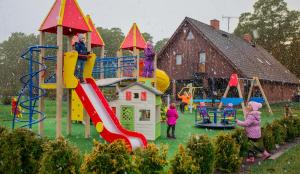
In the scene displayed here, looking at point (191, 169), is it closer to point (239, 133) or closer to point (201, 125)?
point (239, 133)

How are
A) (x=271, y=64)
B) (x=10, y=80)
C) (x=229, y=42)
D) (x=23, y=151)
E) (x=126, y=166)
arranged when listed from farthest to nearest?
(x=10, y=80), (x=271, y=64), (x=229, y=42), (x=23, y=151), (x=126, y=166)

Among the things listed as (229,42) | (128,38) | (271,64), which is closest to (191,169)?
(128,38)

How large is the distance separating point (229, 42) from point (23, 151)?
3023cm

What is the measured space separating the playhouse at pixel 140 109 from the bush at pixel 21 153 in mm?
6219

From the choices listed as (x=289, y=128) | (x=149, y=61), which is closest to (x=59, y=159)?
(x=289, y=128)

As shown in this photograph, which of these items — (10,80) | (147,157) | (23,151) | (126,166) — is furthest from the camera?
(10,80)

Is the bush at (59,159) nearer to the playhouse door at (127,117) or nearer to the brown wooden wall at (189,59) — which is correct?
the playhouse door at (127,117)

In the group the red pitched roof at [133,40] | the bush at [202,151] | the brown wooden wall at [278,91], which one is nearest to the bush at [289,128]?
the bush at [202,151]

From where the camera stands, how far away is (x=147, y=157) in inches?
209

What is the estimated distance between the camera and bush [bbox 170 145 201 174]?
18.4ft

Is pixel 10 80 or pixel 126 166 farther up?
pixel 10 80

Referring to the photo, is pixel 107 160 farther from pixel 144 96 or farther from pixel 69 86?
pixel 144 96

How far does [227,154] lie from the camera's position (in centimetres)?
714

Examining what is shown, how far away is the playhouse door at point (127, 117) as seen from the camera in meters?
12.0
